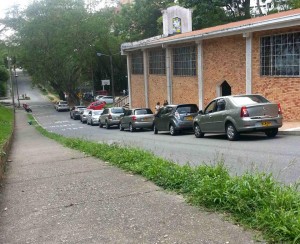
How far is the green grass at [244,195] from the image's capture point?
12.7 ft

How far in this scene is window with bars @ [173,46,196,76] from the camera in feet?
87.9

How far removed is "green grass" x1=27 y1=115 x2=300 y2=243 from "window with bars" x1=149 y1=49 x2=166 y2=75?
24721mm

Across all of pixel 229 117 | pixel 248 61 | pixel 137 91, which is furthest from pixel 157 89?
pixel 229 117

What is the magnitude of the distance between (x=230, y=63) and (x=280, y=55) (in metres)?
4.09

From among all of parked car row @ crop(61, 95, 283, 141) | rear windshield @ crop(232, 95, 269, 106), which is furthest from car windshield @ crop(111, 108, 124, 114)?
rear windshield @ crop(232, 95, 269, 106)

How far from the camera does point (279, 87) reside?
19312 millimetres

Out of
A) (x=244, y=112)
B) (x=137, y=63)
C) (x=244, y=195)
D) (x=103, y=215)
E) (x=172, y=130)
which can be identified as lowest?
(x=172, y=130)

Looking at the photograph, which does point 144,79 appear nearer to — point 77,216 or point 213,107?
point 213,107

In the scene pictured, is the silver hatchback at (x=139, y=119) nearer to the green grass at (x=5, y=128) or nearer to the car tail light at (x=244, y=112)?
the green grass at (x=5, y=128)

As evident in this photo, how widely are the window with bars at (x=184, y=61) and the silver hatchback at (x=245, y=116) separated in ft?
37.5

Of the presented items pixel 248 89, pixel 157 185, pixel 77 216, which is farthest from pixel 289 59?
pixel 77 216

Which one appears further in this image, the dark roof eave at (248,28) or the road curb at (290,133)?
the dark roof eave at (248,28)

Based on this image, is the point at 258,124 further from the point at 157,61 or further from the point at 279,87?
the point at 157,61

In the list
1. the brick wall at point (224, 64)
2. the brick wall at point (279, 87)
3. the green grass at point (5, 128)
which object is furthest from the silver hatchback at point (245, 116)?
the green grass at point (5, 128)
